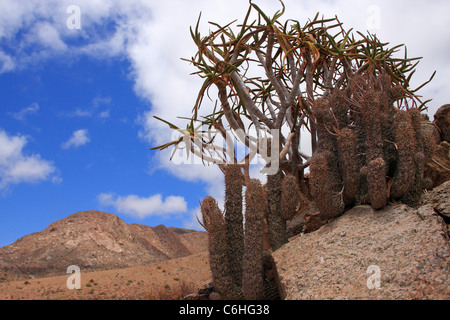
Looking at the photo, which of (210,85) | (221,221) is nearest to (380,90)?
(210,85)

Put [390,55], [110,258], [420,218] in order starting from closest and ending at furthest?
[420,218] → [390,55] → [110,258]

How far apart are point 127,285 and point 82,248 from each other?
9797 millimetres

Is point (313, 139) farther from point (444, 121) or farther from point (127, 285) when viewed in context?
point (127, 285)

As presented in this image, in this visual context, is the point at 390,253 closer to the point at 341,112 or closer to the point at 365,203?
the point at 365,203

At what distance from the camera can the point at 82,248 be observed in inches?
858

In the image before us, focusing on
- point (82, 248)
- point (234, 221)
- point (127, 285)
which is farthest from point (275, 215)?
point (82, 248)

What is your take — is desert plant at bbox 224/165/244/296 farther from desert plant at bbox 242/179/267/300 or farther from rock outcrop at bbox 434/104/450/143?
rock outcrop at bbox 434/104/450/143

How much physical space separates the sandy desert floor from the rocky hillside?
6.00 m

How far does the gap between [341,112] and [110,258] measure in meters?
18.2

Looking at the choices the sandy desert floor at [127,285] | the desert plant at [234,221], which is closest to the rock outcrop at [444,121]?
the desert plant at [234,221]

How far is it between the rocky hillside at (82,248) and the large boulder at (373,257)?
55.6ft

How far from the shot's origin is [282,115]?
27.2 ft

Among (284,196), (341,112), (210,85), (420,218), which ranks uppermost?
(210,85)

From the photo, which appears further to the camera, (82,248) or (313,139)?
(82,248)
